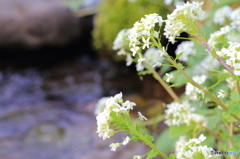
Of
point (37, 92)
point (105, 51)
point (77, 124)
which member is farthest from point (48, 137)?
point (105, 51)

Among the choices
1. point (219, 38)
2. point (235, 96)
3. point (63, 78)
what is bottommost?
point (235, 96)

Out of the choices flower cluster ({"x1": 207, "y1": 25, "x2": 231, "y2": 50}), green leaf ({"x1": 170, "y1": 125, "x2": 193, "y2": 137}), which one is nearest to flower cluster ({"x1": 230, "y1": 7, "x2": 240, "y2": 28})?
flower cluster ({"x1": 207, "y1": 25, "x2": 231, "y2": 50})

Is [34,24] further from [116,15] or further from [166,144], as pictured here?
[166,144]

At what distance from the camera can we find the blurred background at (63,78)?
6.63 feet

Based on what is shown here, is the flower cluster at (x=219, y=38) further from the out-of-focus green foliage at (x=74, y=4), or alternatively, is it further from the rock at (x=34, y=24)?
the out-of-focus green foliage at (x=74, y=4)

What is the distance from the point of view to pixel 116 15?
2.85m

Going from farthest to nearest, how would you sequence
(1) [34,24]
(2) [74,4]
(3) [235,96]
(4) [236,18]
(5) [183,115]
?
1. (2) [74,4]
2. (1) [34,24]
3. (4) [236,18]
4. (5) [183,115]
5. (3) [235,96]

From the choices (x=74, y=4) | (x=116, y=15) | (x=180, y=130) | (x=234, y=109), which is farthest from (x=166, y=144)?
(x=74, y=4)

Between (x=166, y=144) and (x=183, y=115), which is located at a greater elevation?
(x=166, y=144)

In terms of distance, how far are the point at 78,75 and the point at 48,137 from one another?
1.26 m

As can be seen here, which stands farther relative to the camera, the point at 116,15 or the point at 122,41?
the point at 116,15

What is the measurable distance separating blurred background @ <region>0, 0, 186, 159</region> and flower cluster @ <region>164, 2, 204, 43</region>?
127 centimetres

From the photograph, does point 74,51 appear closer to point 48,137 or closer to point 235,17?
point 48,137

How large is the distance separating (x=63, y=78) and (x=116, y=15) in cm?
Answer: 94
